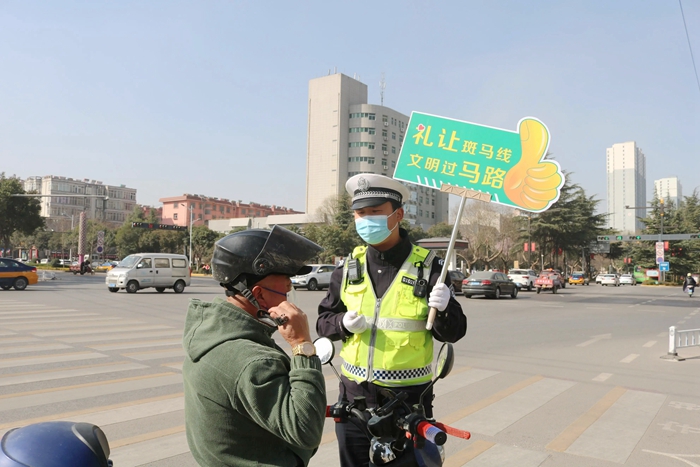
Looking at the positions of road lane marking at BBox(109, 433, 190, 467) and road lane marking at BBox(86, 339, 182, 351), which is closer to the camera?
road lane marking at BBox(109, 433, 190, 467)

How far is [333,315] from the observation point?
2.96m

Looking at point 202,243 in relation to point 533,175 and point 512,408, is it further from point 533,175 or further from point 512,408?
point 533,175

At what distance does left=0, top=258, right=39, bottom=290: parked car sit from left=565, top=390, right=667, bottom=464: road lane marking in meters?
25.8

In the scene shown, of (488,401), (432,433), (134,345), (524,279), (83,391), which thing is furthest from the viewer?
(524,279)

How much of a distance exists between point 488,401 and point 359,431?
170 inches

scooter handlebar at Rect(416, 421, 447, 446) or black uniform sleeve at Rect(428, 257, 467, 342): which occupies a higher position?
black uniform sleeve at Rect(428, 257, 467, 342)

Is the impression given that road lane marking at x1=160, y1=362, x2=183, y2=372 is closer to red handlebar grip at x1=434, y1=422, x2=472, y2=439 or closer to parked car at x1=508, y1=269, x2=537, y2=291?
red handlebar grip at x1=434, y1=422, x2=472, y2=439

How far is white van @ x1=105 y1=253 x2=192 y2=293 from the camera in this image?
23734 mm

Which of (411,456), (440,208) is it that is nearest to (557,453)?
(411,456)

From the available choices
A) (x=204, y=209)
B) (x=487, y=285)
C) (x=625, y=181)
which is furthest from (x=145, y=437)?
(x=625, y=181)

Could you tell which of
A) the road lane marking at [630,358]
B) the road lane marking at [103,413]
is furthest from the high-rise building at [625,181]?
the road lane marking at [103,413]

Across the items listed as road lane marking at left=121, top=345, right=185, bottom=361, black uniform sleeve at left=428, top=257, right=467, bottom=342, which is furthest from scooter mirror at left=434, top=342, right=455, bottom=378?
road lane marking at left=121, top=345, right=185, bottom=361

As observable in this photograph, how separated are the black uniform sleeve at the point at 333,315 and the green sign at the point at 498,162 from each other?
110cm

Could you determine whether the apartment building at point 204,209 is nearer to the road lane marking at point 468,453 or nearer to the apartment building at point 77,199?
the apartment building at point 77,199
